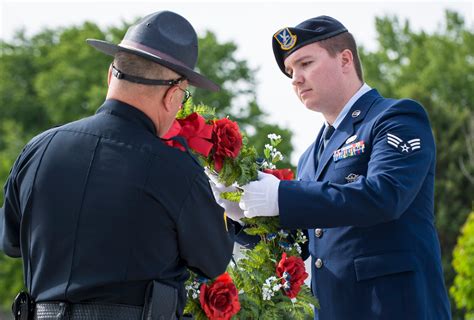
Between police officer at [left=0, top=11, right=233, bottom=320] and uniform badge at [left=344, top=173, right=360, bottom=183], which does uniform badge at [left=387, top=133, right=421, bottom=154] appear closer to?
uniform badge at [left=344, top=173, right=360, bottom=183]

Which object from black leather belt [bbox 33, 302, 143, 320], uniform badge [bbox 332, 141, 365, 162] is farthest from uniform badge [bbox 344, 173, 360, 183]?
black leather belt [bbox 33, 302, 143, 320]

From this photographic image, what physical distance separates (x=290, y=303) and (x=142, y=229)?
1.29 metres

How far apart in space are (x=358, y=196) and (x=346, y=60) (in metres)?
1.01

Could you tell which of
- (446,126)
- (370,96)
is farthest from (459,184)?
(370,96)

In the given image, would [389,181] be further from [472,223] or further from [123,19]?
[123,19]

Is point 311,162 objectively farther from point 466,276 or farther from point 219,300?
point 466,276

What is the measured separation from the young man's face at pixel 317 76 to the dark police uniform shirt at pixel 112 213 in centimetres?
143

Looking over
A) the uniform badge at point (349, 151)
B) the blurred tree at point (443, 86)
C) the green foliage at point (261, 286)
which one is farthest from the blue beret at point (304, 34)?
the blurred tree at point (443, 86)

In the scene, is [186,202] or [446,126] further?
[446,126]

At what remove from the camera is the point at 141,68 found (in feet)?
10.6

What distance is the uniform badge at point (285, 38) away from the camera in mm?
4551

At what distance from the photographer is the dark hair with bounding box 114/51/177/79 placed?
10.6 ft

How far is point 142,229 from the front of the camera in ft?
10.1

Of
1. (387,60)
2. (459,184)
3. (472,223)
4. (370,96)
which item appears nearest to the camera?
(370,96)
